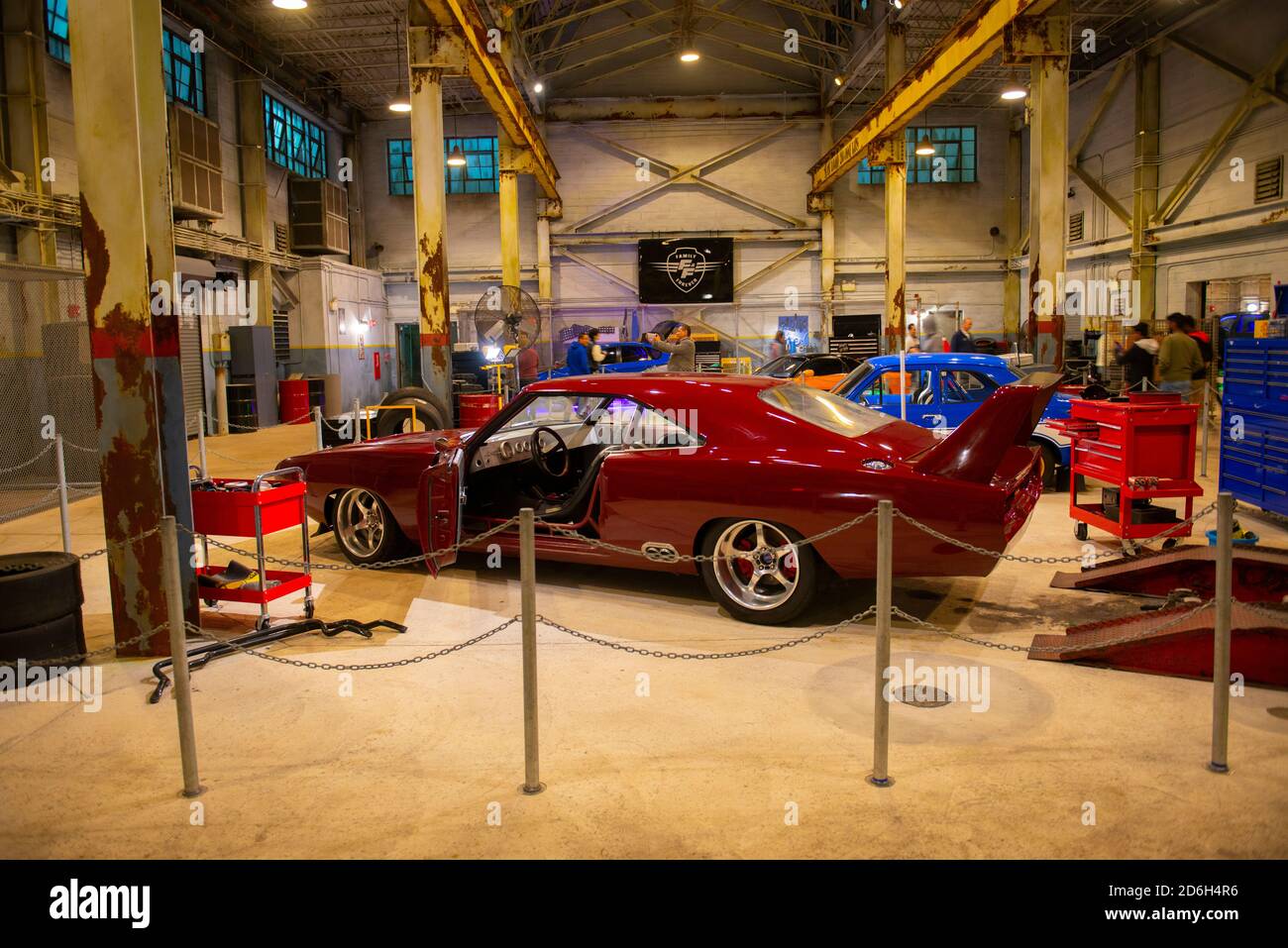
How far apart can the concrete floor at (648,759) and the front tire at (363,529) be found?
1254mm

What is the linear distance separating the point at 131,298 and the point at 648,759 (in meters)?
3.40

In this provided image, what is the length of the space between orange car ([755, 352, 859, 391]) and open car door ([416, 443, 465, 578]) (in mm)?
10293

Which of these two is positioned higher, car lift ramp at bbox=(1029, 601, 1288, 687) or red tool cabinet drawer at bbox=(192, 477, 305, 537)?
red tool cabinet drawer at bbox=(192, 477, 305, 537)

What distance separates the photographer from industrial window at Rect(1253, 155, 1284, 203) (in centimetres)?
1606

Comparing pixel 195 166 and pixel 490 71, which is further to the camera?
pixel 195 166

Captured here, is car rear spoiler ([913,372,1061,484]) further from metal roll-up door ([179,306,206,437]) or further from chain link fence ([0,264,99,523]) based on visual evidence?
metal roll-up door ([179,306,206,437])

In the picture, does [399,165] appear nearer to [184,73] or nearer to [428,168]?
[184,73]

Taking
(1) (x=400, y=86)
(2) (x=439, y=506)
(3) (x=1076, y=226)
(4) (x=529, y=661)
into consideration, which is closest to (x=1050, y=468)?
(2) (x=439, y=506)

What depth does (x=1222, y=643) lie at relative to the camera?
3410 millimetres

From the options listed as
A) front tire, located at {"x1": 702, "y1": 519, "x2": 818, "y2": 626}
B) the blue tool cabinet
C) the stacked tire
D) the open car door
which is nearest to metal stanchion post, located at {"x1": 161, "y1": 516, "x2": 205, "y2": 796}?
the stacked tire

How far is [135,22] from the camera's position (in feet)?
15.4

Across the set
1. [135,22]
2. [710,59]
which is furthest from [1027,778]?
[710,59]
